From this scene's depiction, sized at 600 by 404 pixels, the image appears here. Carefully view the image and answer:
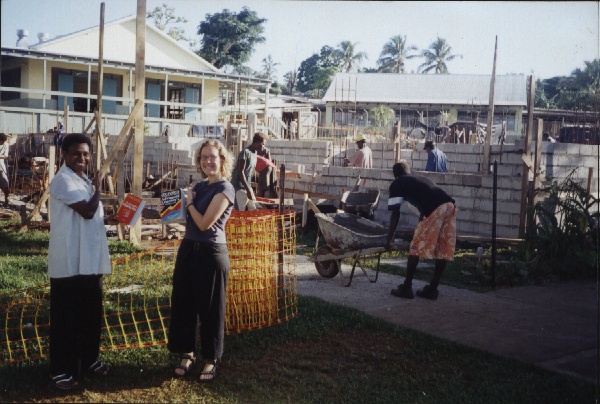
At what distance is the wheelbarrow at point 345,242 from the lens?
8.17 metres

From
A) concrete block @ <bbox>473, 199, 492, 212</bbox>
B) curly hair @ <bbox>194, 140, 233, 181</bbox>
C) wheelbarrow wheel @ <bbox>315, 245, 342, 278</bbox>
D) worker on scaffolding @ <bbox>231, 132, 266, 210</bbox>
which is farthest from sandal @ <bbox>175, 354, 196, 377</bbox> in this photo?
concrete block @ <bbox>473, 199, 492, 212</bbox>

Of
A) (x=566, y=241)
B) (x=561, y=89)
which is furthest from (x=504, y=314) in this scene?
(x=561, y=89)

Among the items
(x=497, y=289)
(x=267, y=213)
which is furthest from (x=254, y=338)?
(x=497, y=289)

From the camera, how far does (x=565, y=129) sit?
19.5 metres

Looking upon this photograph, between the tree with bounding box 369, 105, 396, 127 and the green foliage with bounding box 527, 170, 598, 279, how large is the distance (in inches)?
943

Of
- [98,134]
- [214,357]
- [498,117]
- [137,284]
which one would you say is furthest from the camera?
[498,117]

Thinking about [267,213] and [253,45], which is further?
[253,45]

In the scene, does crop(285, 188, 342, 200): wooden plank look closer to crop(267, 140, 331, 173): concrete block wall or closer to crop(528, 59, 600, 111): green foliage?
crop(267, 140, 331, 173): concrete block wall

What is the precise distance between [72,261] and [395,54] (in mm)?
59674

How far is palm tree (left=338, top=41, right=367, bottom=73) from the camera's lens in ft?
194

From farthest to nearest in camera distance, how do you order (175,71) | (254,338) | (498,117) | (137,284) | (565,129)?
(498,117) → (175,71) → (565,129) → (137,284) → (254,338)

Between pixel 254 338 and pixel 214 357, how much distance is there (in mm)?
995

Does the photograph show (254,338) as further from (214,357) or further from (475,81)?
(475,81)

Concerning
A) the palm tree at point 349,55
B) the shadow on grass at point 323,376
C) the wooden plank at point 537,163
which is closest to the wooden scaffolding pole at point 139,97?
the shadow on grass at point 323,376
